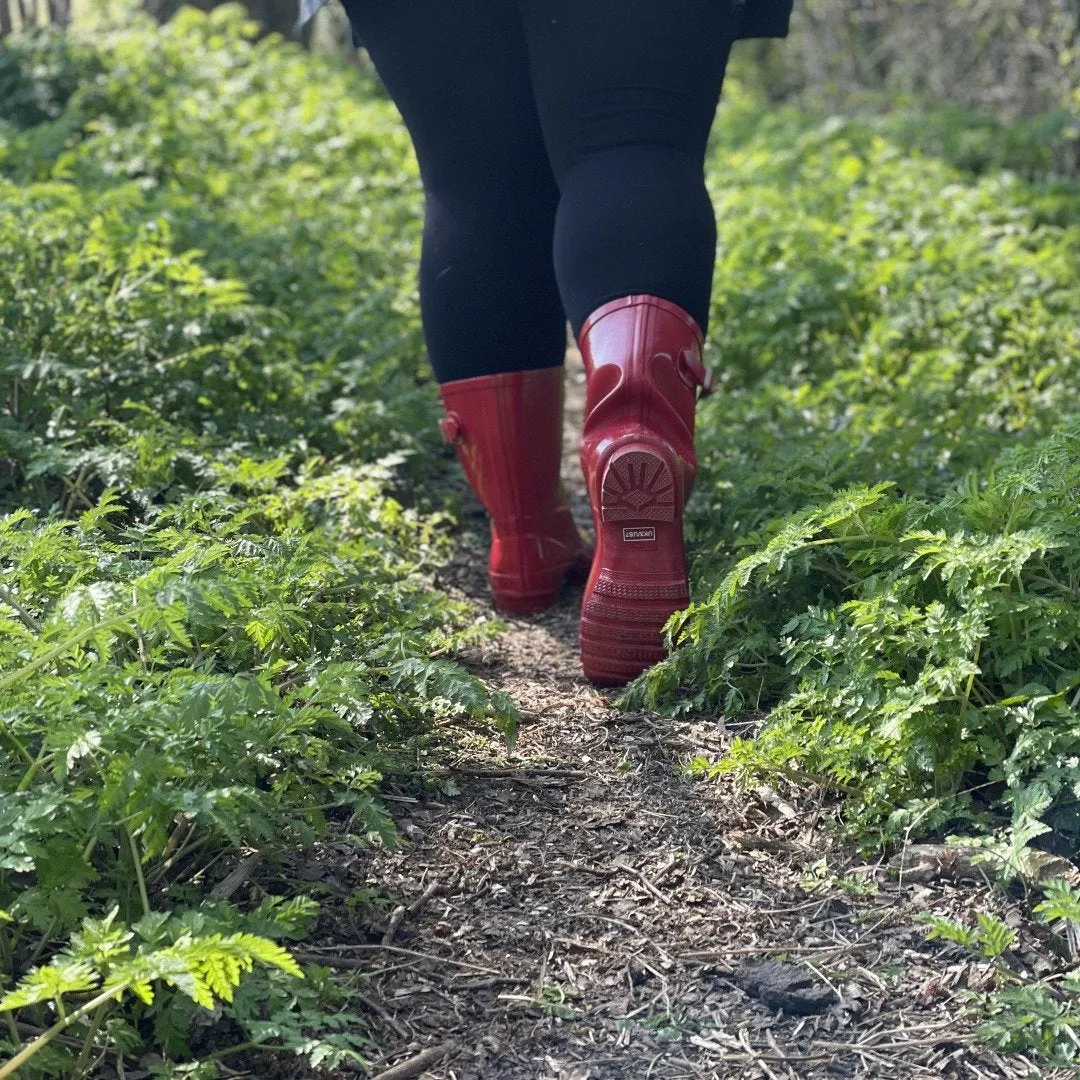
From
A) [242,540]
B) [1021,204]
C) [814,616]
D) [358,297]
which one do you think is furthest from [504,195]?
[1021,204]

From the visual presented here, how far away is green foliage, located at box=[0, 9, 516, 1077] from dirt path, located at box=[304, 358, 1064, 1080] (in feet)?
0.34

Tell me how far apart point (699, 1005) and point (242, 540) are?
990 mm

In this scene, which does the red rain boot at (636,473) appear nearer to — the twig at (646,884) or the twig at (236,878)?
the twig at (646,884)

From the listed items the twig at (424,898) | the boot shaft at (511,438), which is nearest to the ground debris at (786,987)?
the twig at (424,898)

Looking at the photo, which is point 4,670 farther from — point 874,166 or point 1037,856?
point 874,166

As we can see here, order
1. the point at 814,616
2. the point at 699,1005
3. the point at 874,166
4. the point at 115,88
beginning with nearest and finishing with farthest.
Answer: the point at 699,1005 → the point at 814,616 → the point at 874,166 → the point at 115,88

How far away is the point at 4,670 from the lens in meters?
1.69

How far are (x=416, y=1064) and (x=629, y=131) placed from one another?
1486mm

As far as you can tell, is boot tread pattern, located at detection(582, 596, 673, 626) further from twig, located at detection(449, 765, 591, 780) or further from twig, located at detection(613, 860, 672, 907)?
twig, located at detection(613, 860, 672, 907)

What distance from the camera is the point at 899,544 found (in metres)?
2.08

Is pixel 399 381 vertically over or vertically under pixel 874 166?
over

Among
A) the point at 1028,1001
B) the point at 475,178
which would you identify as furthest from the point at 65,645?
the point at 475,178

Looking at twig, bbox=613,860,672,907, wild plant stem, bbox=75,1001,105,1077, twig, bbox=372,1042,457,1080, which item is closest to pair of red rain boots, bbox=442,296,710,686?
twig, bbox=613,860,672,907

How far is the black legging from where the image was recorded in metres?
2.33
